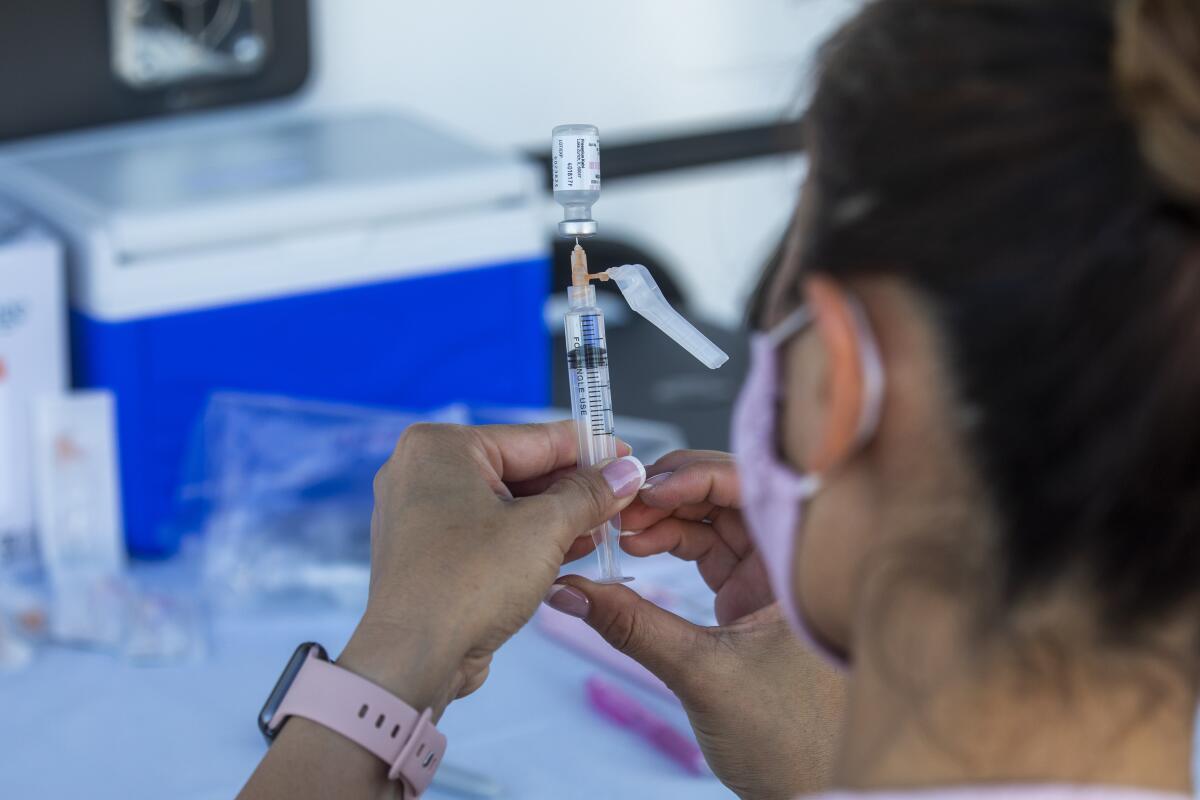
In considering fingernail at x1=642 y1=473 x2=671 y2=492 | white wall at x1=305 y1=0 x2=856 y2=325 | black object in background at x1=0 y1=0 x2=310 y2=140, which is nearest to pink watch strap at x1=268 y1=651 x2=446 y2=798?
fingernail at x1=642 y1=473 x2=671 y2=492

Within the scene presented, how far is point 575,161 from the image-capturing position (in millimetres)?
808

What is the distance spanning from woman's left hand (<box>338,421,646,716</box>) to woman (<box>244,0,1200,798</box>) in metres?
0.16

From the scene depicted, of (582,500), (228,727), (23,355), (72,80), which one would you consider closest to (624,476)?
(582,500)

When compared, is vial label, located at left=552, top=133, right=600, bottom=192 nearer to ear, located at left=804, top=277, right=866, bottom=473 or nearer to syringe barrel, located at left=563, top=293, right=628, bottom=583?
syringe barrel, located at left=563, top=293, right=628, bottom=583

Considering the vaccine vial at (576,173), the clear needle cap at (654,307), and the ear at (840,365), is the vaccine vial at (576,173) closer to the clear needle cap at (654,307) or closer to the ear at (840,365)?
the clear needle cap at (654,307)

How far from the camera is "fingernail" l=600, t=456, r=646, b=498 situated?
0.85 meters

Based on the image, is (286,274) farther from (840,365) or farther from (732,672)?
(840,365)

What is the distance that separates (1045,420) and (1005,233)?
73mm

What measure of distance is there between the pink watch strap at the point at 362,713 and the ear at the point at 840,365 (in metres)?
0.30

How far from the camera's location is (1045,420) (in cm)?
52

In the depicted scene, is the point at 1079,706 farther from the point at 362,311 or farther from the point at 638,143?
the point at 638,143

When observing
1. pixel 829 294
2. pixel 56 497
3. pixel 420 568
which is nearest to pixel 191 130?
pixel 56 497

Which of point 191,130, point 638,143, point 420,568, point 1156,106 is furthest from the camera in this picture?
point 638,143

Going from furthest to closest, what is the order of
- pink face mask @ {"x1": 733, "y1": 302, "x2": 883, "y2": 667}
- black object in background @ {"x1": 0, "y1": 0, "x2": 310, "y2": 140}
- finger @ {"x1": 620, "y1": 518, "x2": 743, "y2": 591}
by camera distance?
1. black object in background @ {"x1": 0, "y1": 0, "x2": 310, "y2": 140}
2. finger @ {"x1": 620, "y1": 518, "x2": 743, "y2": 591}
3. pink face mask @ {"x1": 733, "y1": 302, "x2": 883, "y2": 667}
